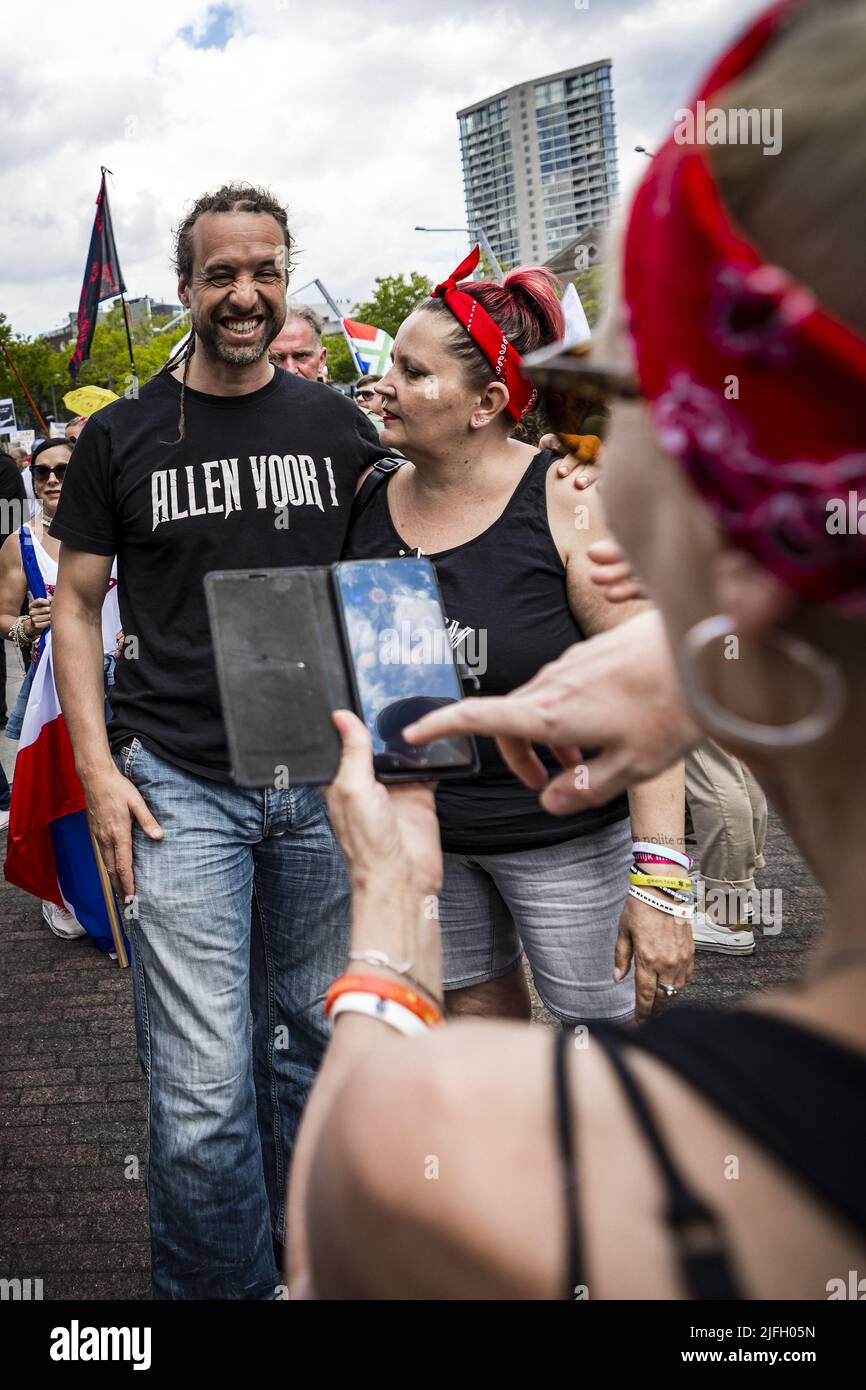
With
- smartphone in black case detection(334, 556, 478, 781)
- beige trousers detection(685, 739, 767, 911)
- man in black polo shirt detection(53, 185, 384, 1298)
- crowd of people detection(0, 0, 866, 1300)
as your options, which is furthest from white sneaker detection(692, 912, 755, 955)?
smartphone in black case detection(334, 556, 478, 781)

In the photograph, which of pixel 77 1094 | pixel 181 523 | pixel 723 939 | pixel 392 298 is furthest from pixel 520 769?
pixel 392 298

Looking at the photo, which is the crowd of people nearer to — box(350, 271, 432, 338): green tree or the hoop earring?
the hoop earring

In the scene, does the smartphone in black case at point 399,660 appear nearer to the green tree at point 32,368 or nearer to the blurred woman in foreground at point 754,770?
the blurred woman in foreground at point 754,770

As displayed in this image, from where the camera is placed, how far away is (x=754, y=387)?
684mm

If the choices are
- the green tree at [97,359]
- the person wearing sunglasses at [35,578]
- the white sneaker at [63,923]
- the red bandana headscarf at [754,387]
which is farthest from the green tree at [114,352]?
the red bandana headscarf at [754,387]

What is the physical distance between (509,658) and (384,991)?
5.27 feet

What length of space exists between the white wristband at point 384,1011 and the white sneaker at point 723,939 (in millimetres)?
4046

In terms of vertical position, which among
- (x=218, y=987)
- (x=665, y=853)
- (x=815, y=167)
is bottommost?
(x=218, y=987)

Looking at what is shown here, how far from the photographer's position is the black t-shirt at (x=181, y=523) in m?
2.83

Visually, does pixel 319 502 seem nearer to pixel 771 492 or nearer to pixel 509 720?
pixel 509 720

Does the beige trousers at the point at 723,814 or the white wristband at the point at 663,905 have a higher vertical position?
the beige trousers at the point at 723,814

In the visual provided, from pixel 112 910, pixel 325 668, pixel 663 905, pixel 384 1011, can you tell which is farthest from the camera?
pixel 112 910

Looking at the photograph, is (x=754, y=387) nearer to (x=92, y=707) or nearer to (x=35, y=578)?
(x=92, y=707)
